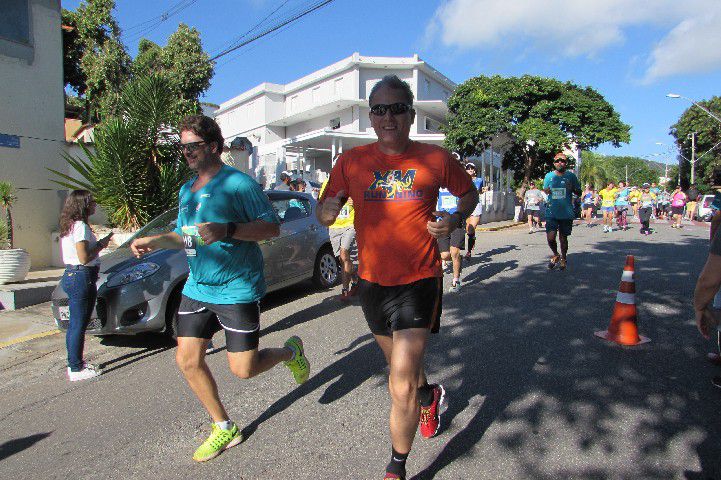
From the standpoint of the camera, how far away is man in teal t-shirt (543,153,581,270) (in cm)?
830

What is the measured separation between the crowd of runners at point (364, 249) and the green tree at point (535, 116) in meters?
21.8

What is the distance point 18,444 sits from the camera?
132 inches

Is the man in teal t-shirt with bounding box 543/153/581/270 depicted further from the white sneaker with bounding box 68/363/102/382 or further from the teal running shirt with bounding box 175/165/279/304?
the white sneaker with bounding box 68/363/102/382

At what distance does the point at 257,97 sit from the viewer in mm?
44562

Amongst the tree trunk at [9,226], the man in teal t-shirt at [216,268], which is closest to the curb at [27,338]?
the tree trunk at [9,226]

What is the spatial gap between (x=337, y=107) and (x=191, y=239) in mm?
35099

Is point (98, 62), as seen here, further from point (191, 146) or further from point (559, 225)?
point (191, 146)

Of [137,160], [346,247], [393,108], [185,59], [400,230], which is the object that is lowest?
[346,247]

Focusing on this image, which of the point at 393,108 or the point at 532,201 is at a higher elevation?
the point at 393,108

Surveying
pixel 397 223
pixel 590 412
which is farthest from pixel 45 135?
pixel 590 412

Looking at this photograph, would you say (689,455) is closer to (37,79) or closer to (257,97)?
(37,79)

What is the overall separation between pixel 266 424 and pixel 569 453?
182 cm

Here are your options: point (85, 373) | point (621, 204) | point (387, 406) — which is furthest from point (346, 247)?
point (621, 204)

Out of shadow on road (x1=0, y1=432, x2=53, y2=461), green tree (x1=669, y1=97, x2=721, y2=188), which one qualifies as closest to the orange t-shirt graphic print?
shadow on road (x1=0, y1=432, x2=53, y2=461)
